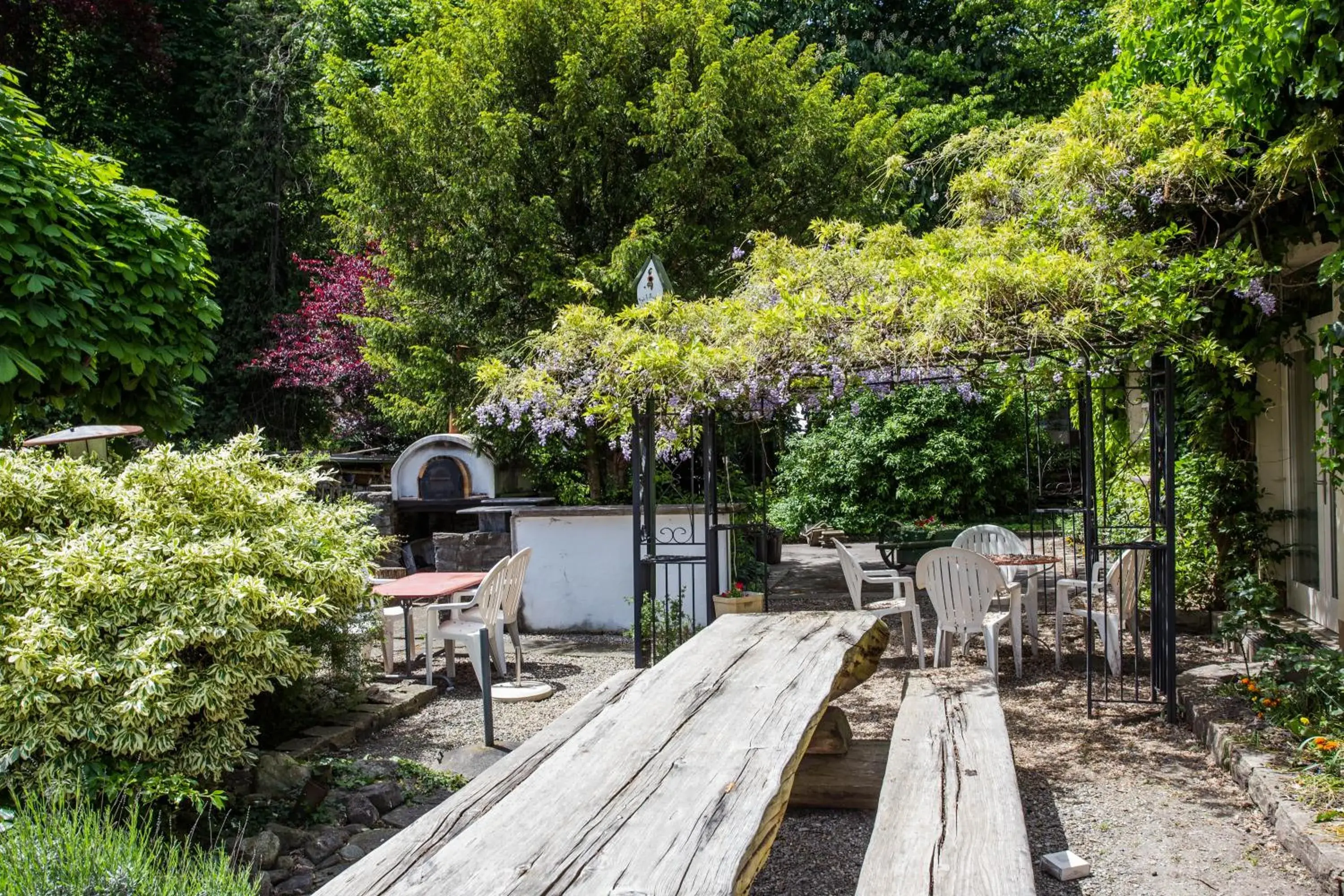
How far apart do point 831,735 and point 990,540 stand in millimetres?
4721

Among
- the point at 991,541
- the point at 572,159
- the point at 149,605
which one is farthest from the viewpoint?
the point at 572,159

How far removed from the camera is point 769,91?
10.5 m

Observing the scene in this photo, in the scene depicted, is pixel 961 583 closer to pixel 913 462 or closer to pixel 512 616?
pixel 512 616

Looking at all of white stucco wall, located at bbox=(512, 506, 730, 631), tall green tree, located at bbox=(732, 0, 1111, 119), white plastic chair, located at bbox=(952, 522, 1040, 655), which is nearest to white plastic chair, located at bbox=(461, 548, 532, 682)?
white stucco wall, located at bbox=(512, 506, 730, 631)

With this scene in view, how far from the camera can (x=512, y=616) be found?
7.50 meters

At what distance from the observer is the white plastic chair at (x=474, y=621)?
7023 mm

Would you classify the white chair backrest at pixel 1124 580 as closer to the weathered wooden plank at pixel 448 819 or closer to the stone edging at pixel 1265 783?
the stone edging at pixel 1265 783

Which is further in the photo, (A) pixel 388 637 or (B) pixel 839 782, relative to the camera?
(A) pixel 388 637

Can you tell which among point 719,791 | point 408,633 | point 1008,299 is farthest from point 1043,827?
point 408,633

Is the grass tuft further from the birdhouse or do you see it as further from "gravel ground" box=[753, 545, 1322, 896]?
the birdhouse

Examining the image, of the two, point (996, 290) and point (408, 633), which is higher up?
point (996, 290)

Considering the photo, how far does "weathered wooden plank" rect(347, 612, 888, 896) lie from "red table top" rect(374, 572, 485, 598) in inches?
149

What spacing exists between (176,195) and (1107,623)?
53.3 ft

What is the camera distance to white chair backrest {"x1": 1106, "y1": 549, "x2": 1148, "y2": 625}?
686 centimetres
